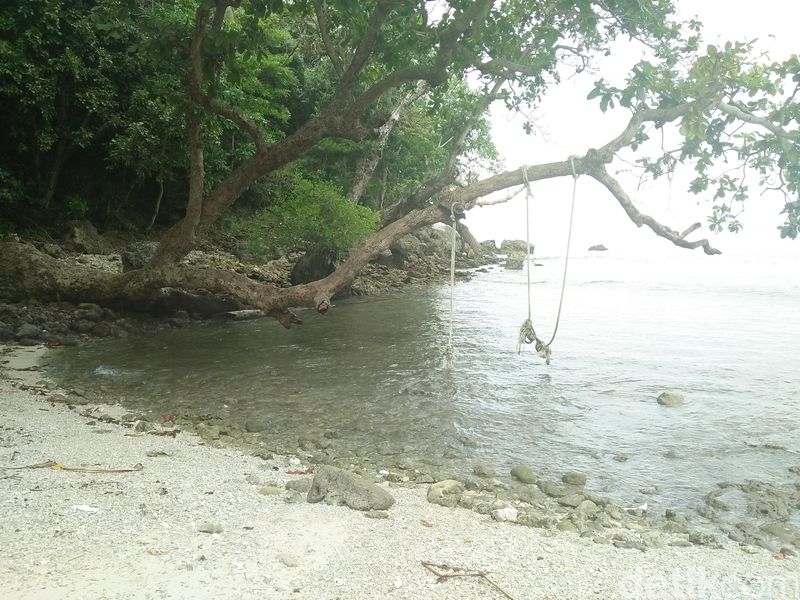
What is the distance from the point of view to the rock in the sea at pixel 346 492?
400 centimetres

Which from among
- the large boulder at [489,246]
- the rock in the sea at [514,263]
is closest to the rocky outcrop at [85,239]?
the rock in the sea at [514,263]

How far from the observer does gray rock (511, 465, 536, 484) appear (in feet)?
16.0

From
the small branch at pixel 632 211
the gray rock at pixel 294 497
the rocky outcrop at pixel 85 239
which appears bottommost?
the gray rock at pixel 294 497

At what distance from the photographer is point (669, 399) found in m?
7.34

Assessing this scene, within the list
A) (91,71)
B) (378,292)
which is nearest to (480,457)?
(378,292)

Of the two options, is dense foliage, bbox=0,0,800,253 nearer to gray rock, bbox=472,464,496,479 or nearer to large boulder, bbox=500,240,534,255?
gray rock, bbox=472,464,496,479

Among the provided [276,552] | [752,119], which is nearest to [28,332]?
[276,552]

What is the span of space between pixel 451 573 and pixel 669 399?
5.24m

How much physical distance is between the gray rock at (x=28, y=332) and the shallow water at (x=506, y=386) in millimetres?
984

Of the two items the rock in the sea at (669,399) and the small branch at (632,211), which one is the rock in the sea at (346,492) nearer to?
the rock in the sea at (669,399)

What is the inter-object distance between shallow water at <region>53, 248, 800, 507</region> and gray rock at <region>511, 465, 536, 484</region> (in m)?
0.18

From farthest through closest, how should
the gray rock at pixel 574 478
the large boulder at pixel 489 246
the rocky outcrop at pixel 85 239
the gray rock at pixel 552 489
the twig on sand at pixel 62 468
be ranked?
1. the large boulder at pixel 489 246
2. the rocky outcrop at pixel 85 239
3. the gray rock at pixel 574 478
4. the gray rock at pixel 552 489
5. the twig on sand at pixel 62 468

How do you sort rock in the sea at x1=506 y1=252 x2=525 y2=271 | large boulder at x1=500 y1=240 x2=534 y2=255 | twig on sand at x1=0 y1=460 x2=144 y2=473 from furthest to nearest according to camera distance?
large boulder at x1=500 y1=240 x2=534 y2=255, rock in the sea at x1=506 y1=252 x2=525 y2=271, twig on sand at x1=0 y1=460 x2=144 y2=473

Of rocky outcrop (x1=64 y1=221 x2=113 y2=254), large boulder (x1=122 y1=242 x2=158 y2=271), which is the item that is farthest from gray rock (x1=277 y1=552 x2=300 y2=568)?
rocky outcrop (x1=64 y1=221 x2=113 y2=254)
